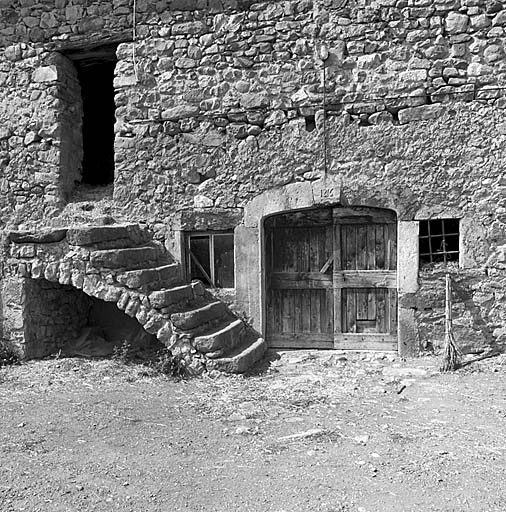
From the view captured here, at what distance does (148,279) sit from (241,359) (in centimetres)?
138

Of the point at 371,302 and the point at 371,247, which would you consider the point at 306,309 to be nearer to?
the point at 371,302

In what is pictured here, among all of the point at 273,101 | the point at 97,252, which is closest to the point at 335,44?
the point at 273,101

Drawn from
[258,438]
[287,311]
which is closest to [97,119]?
[287,311]

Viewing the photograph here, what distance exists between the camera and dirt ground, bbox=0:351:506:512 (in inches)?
127

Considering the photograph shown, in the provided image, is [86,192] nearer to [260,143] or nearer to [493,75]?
[260,143]

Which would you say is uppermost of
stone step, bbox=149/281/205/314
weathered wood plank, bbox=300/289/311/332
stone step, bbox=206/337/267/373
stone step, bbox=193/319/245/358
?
stone step, bbox=149/281/205/314

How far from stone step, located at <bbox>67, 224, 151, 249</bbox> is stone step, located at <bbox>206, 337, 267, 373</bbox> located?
1.81 m

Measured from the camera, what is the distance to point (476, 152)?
19.9 feet

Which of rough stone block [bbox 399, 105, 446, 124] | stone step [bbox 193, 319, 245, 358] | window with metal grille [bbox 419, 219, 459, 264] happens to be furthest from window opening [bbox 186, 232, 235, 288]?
rough stone block [bbox 399, 105, 446, 124]

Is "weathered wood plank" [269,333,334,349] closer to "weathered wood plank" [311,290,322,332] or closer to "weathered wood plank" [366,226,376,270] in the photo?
"weathered wood plank" [311,290,322,332]

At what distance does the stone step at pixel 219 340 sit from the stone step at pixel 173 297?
1.54ft

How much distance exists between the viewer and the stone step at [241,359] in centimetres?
566

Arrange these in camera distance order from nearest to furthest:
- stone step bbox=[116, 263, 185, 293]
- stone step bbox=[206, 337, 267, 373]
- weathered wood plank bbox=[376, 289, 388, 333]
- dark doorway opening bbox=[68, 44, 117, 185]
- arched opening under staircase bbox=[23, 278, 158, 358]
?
stone step bbox=[206, 337, 267, 373], stone step bbox=[116, 263, 185, 293], arched opening under staircase bbox=[23, 278, 158, 358], weathered wood plank bbox=[376, 289, 388, 333], dark doorway opening bbox=[68, 44, 117, 185]

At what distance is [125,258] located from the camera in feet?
19.5
